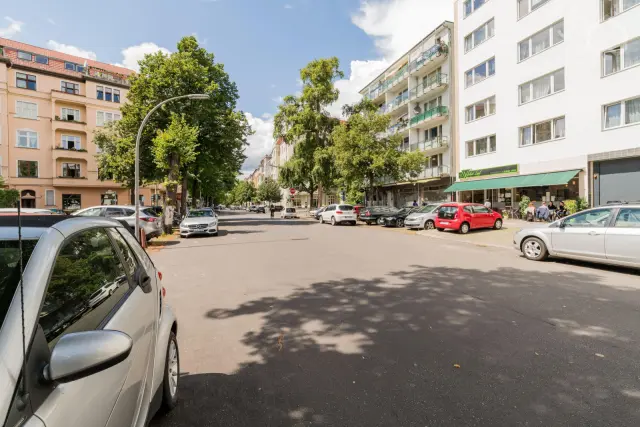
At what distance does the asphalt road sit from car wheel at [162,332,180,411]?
0.11 meters

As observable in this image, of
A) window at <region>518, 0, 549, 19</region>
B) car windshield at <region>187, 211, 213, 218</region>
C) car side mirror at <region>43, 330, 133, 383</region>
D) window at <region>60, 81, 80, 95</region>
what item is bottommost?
car side mirror at <region>43, 330, 133, 383</region>

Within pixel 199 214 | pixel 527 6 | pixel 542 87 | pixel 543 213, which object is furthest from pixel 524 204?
pixel 199 214

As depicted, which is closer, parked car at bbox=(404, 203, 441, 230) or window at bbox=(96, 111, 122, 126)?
parked car at bbox=(404, 203, 441, 230)

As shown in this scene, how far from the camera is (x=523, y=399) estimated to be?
2934mm

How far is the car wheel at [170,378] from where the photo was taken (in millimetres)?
2640

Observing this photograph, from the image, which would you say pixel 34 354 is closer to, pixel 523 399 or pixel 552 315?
pixel 523 399

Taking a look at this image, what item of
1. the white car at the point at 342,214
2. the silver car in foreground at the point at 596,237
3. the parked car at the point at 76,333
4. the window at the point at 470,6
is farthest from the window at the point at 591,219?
the window at the point at 470,6

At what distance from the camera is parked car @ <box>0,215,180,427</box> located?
4.04ft

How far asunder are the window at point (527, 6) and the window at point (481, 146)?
8.40 m

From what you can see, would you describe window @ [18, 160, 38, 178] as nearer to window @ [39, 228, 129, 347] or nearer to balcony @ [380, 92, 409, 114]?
balcony @ [380, 92, 409, 114]

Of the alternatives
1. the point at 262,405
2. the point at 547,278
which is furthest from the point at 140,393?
the point at 547,278

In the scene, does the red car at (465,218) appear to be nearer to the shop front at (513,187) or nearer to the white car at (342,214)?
the shop front at (513,187)

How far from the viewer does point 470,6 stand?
95.5 feet

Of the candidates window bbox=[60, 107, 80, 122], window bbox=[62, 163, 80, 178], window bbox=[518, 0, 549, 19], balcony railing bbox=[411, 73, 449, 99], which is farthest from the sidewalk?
window bbox=[60, 107, 80, 122]
